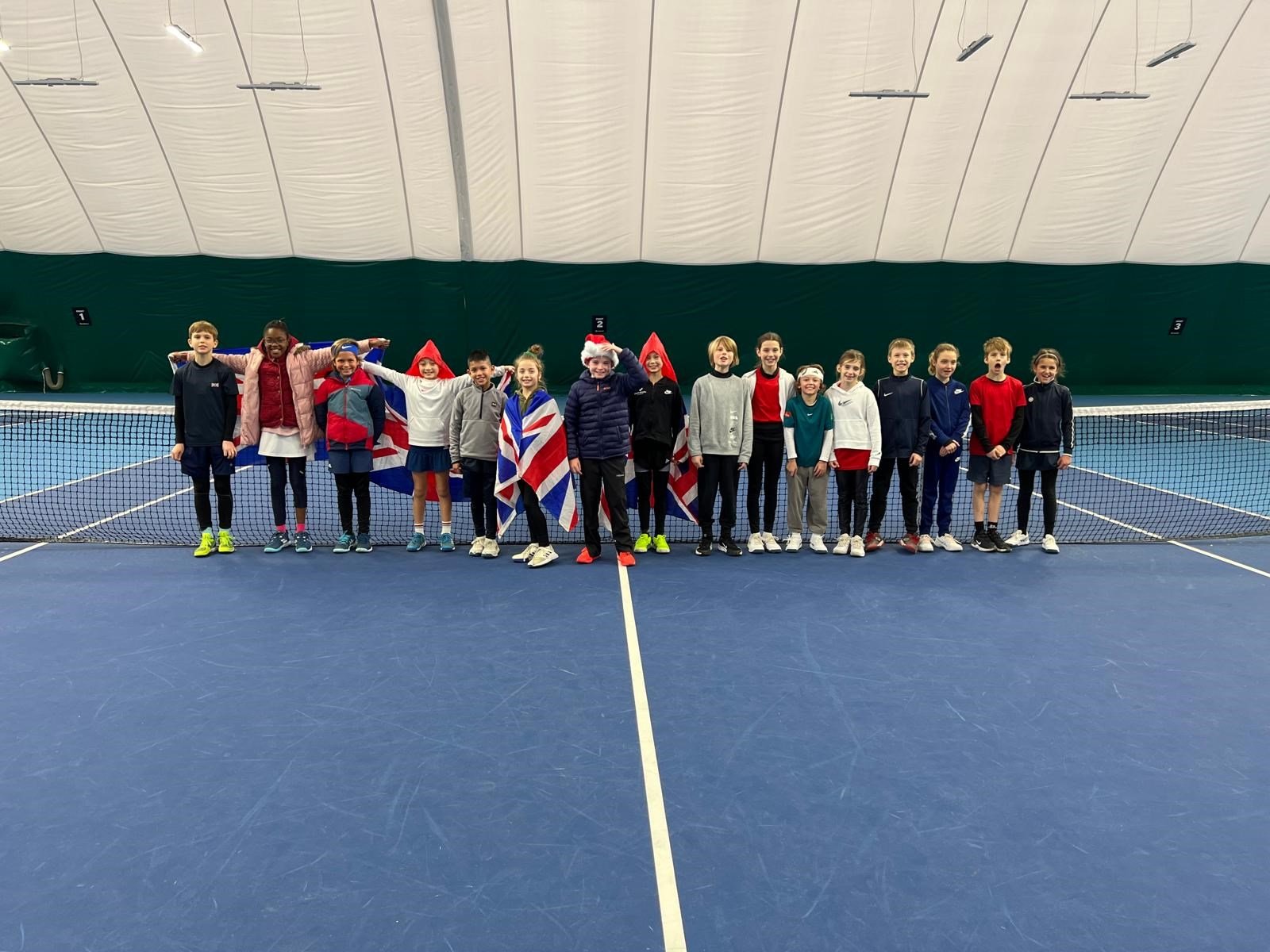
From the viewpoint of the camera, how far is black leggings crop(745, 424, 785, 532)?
21.9 feet

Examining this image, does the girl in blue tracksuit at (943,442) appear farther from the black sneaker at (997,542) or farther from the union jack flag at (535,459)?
the union jack flag at (535,459)

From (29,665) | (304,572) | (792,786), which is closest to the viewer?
(792,786)

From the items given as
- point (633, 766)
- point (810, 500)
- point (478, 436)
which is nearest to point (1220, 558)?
point (810, 500)

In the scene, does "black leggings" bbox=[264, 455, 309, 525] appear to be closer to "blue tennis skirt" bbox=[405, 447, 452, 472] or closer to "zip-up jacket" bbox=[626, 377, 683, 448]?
"blue tennis skirt" bbox=[405, 447, 452, 472]

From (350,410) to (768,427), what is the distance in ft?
10.5

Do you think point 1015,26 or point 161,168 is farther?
point 161,168

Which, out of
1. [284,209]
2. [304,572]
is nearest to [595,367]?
[304,572]

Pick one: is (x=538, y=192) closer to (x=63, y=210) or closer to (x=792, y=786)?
(x=63, y=210)

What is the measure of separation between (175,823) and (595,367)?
3966mm

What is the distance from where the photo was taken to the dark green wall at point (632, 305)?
18.5 metres

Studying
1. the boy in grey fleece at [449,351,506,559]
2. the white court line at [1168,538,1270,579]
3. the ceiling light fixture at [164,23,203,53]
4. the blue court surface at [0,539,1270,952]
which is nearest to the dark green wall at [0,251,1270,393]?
the ceiling light fixture at [164,23,203,53]

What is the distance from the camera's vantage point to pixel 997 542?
6.77m

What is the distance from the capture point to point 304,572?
608 cm

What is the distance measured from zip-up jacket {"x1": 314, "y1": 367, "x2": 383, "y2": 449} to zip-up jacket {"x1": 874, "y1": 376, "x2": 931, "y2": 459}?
3.91 metres
